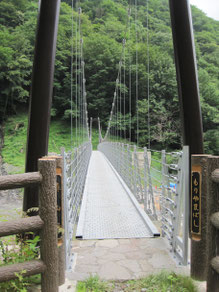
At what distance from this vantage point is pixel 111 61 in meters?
25.3

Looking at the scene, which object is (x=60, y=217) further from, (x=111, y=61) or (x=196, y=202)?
(x=111, y=61)

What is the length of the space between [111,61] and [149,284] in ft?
83.2

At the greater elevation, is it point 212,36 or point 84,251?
point 212,36

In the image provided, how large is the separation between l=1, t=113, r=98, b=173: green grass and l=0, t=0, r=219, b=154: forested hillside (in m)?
0.87

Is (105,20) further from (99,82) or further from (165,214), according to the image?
(165,214)

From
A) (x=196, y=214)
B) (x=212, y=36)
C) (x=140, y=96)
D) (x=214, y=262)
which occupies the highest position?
(x=212, y=36)

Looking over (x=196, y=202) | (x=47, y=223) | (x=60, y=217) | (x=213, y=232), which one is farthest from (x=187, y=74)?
(x=47, y=223)

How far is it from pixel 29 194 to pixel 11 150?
17640 mm

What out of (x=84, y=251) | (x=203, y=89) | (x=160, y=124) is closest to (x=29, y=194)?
(x=84, y=251)

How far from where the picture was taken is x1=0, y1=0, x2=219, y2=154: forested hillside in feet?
58.8

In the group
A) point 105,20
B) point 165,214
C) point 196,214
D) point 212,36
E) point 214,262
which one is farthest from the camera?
point 105,20

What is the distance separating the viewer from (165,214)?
218cm

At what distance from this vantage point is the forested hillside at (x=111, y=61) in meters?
17.9

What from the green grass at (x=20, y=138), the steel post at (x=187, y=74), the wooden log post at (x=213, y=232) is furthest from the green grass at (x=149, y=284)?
the green grass at (x=20, y=138)
